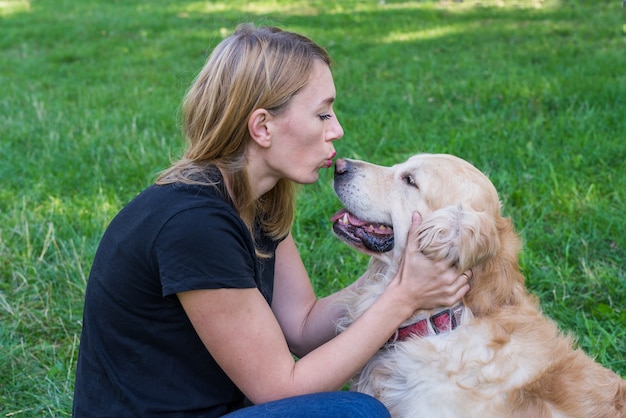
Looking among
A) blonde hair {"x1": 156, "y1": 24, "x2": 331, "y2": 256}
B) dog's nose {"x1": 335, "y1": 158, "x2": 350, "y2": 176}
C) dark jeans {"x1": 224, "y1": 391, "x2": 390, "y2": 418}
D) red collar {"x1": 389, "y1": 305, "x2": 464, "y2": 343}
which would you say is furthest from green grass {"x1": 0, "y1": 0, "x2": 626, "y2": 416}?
dark jeans {"x1": 224, "y1": 391, "x2": 390, "y2": 418}

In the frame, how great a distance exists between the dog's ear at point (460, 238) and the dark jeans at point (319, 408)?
1.63 ft

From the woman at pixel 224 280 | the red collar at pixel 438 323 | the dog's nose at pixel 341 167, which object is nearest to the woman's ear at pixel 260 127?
the woman at pixel 224 280

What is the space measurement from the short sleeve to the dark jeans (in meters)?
0.36

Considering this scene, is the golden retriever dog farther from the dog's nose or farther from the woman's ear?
the woman's ear

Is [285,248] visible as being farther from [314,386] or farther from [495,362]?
[495,362]

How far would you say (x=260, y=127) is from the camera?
2.35 metres

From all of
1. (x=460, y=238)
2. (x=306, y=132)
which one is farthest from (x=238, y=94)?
(x=460, y=238)

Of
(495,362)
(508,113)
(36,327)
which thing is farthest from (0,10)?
(495,362)

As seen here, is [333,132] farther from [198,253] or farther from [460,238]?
[198,253]

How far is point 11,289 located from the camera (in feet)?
12.1

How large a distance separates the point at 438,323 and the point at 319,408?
1.73 ft

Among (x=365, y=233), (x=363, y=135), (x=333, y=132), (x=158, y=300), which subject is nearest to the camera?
(x=158, y=300)

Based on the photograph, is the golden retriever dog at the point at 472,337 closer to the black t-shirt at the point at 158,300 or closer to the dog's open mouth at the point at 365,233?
the dog's open mouth at the point at 365,233

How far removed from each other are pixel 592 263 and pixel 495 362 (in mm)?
1540
